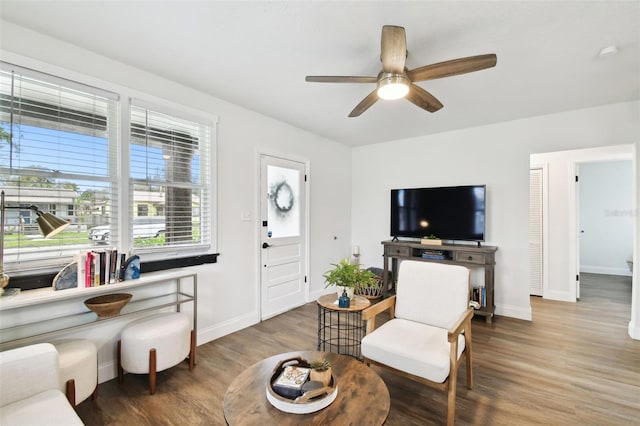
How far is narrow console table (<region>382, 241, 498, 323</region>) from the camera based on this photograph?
140 inches

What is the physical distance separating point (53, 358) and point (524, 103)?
453cm

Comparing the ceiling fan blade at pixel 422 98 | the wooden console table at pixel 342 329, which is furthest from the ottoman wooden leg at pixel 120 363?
the ceiling fan blade at pixel 422 98

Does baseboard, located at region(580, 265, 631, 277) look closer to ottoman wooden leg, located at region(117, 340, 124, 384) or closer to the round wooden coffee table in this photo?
the round wooden coffee table

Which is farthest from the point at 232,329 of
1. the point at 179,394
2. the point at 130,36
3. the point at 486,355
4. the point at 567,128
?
the point at 567,128

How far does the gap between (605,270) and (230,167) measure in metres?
7.72

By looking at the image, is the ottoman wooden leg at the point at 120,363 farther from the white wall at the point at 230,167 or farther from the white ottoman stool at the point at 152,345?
the white wall at the point at 230,167

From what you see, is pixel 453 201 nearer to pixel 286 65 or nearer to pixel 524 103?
pixel 524 103

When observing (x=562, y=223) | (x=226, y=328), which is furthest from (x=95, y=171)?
(x=562, y=223)

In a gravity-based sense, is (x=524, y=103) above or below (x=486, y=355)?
above

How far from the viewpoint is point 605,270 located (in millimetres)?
5992

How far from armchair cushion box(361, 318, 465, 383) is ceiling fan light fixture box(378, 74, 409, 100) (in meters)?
1.77

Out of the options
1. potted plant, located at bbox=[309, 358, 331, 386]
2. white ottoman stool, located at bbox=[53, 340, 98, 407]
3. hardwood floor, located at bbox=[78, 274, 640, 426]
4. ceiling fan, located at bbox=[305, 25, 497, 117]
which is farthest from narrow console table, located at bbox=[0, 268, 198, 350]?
ceiling fan, located at bbox=[305, 25, 497, 117]

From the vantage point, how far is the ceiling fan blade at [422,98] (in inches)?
85.5

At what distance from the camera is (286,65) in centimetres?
239
